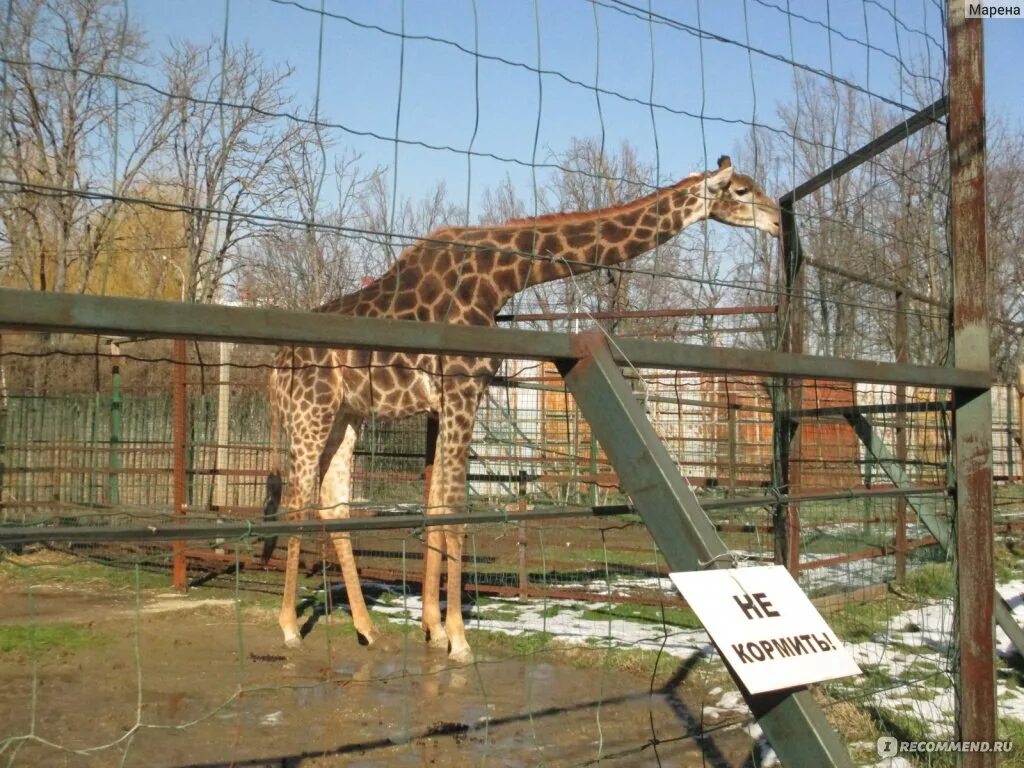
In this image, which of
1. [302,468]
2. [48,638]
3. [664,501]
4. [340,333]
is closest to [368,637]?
[302,468]

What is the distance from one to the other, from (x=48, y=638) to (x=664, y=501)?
5.59 m

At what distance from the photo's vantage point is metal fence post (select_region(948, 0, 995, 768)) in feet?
11.9

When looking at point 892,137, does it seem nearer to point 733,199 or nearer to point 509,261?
point 733,199

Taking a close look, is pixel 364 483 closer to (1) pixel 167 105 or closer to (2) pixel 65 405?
(2) pixel 65 405

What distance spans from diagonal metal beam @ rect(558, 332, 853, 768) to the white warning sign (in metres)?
0.05

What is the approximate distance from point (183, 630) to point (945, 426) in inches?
207

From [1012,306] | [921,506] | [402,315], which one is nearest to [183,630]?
[402,315]

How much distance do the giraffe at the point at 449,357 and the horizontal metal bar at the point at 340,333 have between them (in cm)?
314

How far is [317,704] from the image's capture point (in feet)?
17.2

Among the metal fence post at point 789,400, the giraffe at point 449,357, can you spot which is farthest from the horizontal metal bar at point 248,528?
the giraffe at point 449,357

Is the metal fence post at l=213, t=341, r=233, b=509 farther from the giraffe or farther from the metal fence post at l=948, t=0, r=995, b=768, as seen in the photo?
the metal fence post at l=948, t=0, r=995, b=768

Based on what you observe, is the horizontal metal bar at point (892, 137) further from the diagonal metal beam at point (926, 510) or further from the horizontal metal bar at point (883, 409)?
the diagonal metal beam at point (926, 510)

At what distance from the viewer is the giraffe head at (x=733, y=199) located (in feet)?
20.2

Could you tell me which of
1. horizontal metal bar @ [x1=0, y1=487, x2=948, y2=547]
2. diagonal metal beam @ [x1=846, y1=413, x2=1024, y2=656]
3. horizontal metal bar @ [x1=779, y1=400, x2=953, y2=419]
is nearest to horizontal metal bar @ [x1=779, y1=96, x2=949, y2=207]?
horizontal metal bar @ [x1=779, y1=400, x2=953, y2=419]
